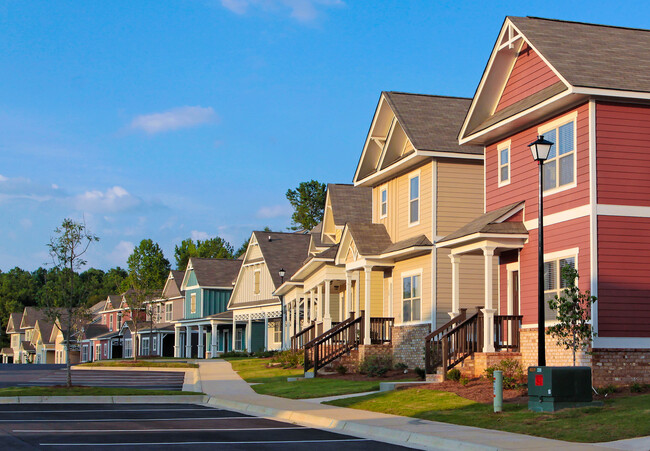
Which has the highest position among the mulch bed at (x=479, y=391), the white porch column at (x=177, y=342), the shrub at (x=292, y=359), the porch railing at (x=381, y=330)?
the porch railing at (x=381, y=330)

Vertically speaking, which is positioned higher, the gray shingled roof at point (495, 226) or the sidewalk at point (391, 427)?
the gray shingled roof at point (495, 226)

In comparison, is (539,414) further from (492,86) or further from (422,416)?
(492,86)

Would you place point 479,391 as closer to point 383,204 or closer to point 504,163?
point 504,163

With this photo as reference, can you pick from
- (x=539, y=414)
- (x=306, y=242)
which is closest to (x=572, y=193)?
(x=539, y=414)

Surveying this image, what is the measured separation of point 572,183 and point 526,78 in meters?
4.38

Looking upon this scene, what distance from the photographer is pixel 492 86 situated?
25344 millimetres

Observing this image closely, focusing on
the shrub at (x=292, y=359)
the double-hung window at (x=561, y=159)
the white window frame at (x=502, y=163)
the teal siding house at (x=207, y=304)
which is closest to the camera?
the double-hung window at (x=561, y=159)

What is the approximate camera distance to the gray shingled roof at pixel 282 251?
56.4 m

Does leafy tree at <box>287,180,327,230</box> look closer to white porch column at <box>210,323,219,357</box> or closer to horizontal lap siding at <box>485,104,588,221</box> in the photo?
white porch column at <box>210,323,219,357</box>

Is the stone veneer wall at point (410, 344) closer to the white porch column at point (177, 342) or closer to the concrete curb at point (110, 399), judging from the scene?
the concrete curb at point (110, 399)

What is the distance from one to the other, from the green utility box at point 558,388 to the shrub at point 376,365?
1162 cm

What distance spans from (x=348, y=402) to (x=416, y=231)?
9.90 m

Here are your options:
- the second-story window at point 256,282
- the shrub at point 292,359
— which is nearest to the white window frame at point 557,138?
the shrub at point 292,359

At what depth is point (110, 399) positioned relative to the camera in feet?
78.2
